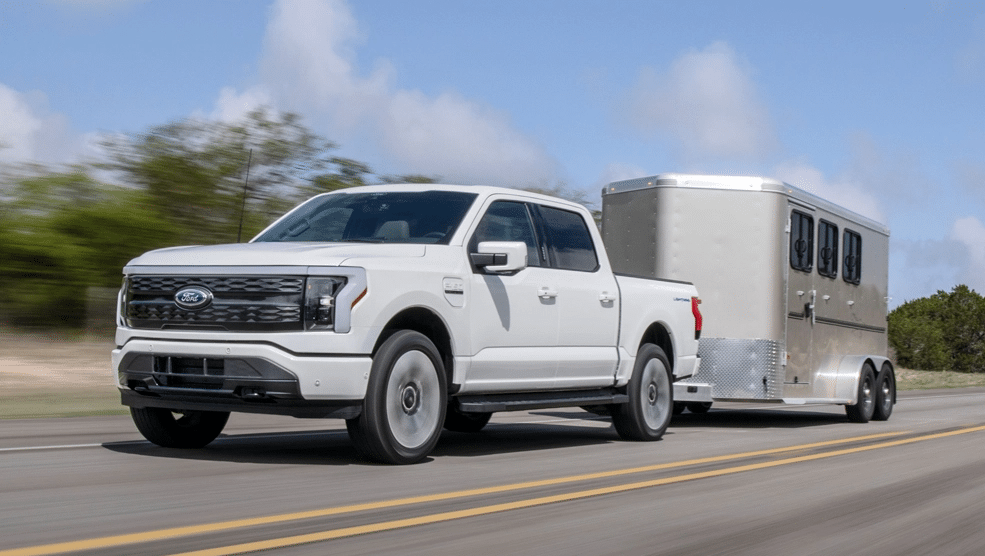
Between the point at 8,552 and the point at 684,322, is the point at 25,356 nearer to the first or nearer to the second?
the point at 684,322

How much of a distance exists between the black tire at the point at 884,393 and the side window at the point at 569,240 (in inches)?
298

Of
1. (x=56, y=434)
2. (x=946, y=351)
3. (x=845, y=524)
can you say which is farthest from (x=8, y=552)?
(x=946, y=351)

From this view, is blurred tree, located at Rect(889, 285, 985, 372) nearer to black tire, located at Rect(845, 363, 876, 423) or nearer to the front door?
black tire, located at Rect(845, 363, 876, 423)

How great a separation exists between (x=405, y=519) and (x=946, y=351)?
131 m

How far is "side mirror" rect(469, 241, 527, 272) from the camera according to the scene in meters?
8.72

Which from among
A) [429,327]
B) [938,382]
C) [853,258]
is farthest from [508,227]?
[938,382]

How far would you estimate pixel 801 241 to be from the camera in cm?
1492

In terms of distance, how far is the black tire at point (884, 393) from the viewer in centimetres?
1661

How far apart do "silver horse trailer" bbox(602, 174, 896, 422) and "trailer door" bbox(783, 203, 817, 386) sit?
12mm

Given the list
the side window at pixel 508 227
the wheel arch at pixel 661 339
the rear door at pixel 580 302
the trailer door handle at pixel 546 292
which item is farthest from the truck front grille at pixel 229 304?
the wheel arch at pixel 661 339

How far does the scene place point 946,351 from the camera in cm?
12738

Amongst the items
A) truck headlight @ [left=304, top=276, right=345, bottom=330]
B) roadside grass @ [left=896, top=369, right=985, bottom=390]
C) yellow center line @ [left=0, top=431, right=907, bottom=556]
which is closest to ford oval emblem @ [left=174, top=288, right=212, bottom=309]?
truck headlight @ [left=304, top=276, right=345, bottom=330]

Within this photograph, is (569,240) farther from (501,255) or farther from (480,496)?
(480,496)

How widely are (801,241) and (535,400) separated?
258 inches
